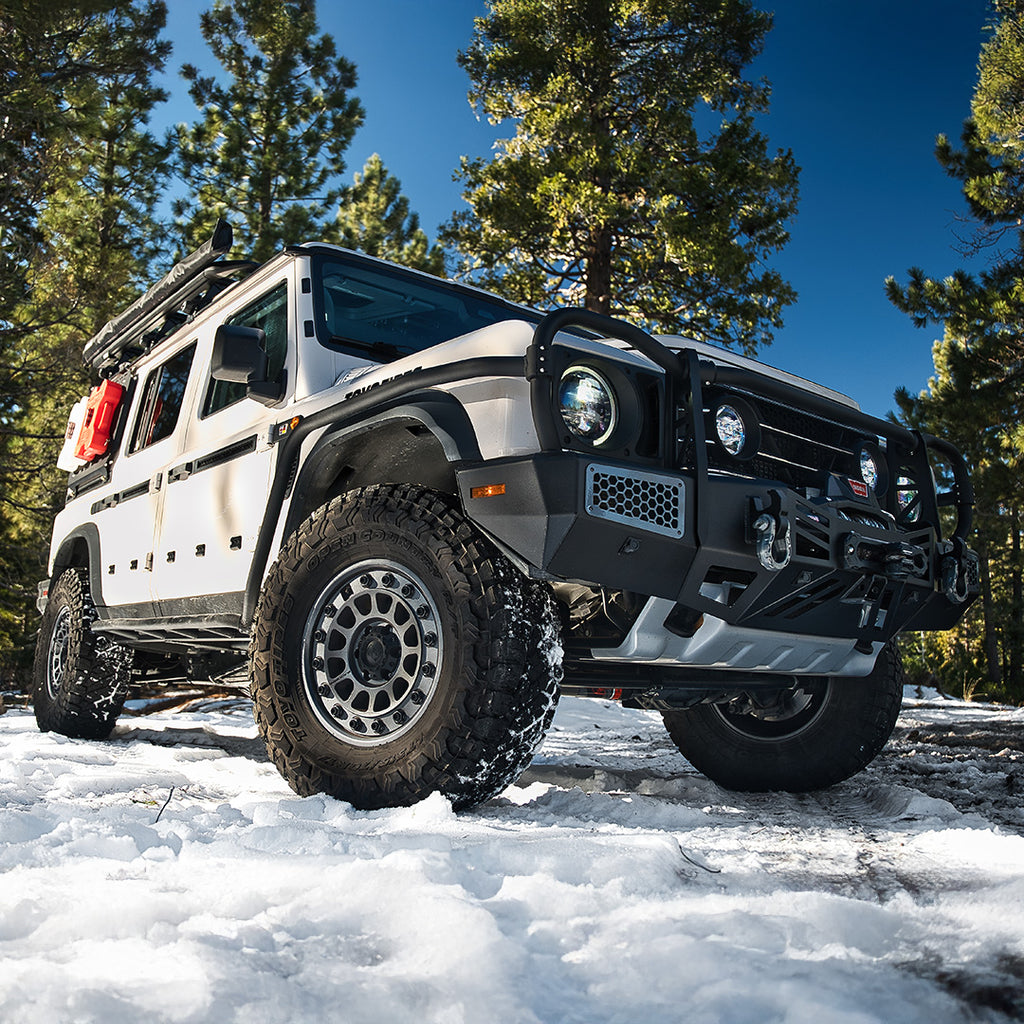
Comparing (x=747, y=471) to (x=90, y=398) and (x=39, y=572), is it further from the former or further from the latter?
(x=39, y=572)

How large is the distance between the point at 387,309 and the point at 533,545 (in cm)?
212

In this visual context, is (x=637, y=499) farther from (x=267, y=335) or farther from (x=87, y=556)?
(x=87, y=556)

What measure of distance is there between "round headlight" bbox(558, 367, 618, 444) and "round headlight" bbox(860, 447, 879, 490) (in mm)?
1292

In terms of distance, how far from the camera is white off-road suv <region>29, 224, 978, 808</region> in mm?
2586

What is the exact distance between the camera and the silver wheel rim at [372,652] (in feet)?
9.11

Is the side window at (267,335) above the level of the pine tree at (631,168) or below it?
below

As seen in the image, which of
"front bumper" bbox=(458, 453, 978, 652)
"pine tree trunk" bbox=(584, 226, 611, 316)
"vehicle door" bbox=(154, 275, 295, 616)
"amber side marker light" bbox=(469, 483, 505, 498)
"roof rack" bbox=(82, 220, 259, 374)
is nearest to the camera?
"front bumper" bbox=(458, 453, 978, 652)

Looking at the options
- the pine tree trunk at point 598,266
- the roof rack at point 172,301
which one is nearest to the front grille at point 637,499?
the roof rack at point 172,301

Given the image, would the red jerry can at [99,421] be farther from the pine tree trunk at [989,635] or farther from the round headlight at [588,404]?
the pine tree trunk at [989,635]

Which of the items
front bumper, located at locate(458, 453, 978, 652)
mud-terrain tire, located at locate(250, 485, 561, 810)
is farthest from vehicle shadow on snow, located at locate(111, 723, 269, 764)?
front bumper, located at locate(458, 453, 978, 652)

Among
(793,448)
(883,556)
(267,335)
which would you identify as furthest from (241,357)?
(883,556)

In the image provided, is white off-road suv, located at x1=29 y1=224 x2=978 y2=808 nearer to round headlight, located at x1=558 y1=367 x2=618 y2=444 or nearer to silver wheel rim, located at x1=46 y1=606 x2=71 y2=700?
round headlight, located at x1=558 y1=367 x2=618 y2=444

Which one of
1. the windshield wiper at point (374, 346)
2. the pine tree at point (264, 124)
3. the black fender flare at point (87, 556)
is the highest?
the pine tree at point (264, 124)

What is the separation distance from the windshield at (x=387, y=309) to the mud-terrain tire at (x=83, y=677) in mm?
2719
